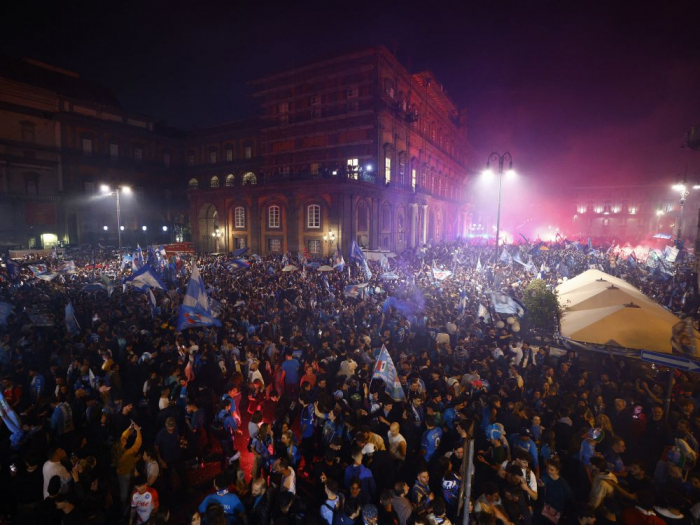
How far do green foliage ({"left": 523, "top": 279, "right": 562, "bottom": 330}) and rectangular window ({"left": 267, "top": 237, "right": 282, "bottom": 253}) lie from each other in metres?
28.3

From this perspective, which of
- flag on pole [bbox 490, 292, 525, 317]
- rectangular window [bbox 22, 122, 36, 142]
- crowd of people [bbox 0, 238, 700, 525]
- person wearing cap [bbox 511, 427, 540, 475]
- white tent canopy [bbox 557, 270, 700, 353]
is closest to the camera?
crowd of people [bbox 0, 238, 700, 525]

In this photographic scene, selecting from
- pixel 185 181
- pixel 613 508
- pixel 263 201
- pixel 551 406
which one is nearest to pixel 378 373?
pixel 551 406

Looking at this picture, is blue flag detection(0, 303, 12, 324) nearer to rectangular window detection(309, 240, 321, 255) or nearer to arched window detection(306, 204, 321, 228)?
arched window detection(306, 204, 321, 228)

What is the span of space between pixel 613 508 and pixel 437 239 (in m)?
52.7

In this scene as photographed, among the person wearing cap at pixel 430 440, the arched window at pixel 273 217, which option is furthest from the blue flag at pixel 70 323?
the arched window at pixel 273 217

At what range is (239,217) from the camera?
1593 inches

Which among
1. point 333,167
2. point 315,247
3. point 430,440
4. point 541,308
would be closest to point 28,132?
point 333,167

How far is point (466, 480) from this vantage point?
4004 millimetres

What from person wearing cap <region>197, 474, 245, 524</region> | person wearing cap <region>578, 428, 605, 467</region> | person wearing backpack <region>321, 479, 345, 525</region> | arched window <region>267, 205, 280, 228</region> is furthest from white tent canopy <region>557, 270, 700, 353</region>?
arched window <region>267, 205, 280, 228</region>

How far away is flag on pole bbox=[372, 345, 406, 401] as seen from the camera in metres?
7.38

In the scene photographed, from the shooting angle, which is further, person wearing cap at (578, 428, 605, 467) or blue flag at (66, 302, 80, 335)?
blue flag at (66, 302, 80, 335)

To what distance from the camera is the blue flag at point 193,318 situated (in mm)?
10766

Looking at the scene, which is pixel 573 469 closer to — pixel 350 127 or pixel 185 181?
pixel 350 127

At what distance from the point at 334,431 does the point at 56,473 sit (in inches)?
157
